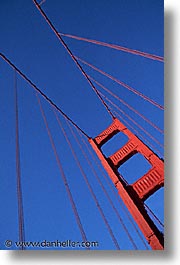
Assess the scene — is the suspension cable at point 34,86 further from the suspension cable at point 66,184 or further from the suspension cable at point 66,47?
the suspension cable at point 66,47

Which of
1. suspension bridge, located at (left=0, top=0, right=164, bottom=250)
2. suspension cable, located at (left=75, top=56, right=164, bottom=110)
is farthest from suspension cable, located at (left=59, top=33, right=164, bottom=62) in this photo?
suspension cable, located at (left=75, top=56, right=164, bottom=110)

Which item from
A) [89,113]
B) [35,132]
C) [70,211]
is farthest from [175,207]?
[35,132]

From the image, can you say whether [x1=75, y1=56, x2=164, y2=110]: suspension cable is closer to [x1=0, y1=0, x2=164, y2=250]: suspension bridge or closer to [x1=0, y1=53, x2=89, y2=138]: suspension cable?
[x1=0, y1=0, x2=164, y2=250]: suspension bridge

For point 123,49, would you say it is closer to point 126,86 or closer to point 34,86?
point 126,86

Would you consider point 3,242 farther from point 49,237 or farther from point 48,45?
point 48,45

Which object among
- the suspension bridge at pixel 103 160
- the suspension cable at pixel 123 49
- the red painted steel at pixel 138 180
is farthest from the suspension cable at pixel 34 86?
the suspension cable at pixel 123 49

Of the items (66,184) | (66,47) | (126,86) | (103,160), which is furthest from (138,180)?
(66,47)

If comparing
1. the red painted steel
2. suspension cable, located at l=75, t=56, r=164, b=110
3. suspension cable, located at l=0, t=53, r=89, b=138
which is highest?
suspension cable, located at l=0, t=53, r=89, b=138
